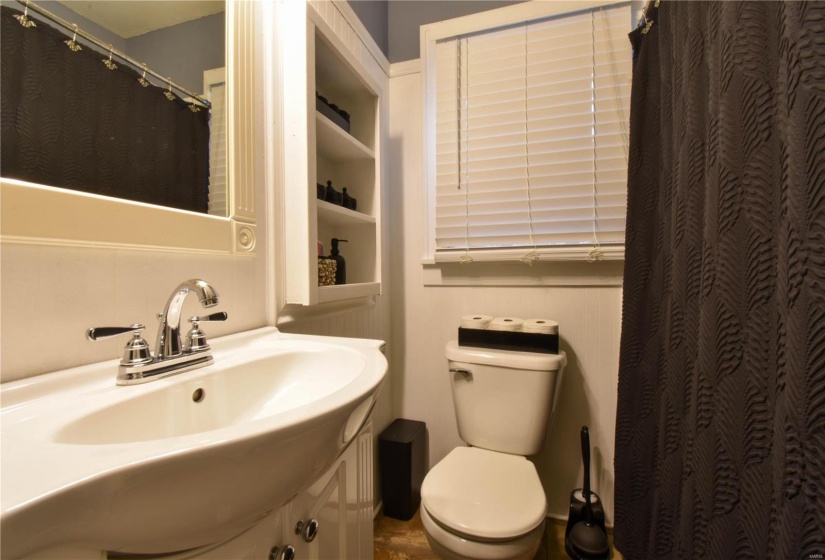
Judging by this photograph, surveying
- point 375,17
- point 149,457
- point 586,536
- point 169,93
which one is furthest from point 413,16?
point 586,536

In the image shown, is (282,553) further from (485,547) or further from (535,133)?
(535,133)

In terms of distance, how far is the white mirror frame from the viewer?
469 mm

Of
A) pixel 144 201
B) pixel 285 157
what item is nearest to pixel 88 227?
pixel 144 201

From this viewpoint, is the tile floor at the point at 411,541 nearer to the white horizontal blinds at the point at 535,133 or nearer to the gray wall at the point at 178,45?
the white horizontal blinds at the point at 535,133

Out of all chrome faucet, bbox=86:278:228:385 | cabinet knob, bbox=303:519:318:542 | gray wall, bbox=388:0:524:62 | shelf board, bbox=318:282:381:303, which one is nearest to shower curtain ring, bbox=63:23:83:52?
chrome faucet, bbox=86:278:228:385

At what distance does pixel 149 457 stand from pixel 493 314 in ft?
4.46

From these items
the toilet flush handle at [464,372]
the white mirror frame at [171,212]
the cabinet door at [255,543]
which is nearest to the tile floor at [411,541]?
the toilet flush handle at [464,372]

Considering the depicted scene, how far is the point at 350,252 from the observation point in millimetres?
1397

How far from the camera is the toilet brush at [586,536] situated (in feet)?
3.71

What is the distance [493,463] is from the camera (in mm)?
1156

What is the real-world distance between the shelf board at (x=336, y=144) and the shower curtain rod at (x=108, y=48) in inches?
13.4

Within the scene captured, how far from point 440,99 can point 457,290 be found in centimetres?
88

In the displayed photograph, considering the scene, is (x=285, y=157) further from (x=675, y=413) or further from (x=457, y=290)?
(x=675, y=413)

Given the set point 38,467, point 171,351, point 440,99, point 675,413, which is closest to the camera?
point 38,467
